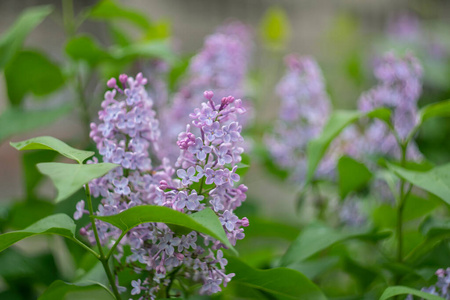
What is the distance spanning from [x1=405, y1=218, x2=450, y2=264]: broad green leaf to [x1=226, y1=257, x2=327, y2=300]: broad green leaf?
7.8 inches

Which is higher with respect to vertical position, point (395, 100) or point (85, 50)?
point (85, 50)

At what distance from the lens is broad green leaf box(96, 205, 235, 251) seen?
47cm

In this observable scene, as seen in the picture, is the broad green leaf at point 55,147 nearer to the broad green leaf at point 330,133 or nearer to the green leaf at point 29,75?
the broad green leaf at point 330,133

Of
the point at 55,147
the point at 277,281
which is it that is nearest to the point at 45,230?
the point at 55,147

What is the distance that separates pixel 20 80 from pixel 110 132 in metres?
0.43

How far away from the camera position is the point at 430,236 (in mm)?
699

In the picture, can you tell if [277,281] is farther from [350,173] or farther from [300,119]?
[300,119]

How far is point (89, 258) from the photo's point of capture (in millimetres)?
736

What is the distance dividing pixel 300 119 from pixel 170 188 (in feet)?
1.88

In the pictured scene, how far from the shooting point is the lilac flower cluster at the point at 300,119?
1068mm

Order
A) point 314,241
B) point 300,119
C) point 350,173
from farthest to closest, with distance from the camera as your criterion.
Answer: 1. point 300,119
2. point 350,173
3. point 314,241

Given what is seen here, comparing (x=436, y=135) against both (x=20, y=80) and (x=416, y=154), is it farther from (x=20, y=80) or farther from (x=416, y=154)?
(x=20, y=80)

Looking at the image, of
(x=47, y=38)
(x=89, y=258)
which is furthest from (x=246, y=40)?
(x=47, y=38)

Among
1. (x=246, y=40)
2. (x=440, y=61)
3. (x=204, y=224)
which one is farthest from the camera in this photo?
(x=440, y=61)
